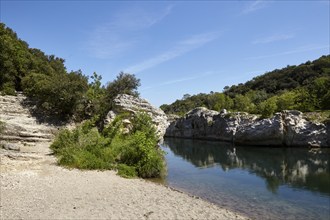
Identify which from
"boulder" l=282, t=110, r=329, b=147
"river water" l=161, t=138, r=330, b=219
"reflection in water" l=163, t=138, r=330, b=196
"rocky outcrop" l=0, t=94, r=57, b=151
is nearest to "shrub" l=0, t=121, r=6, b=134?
"rocky outcrop" l=0, t=94, r=57, b=151

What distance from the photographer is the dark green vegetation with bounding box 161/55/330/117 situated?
7212 centimetres

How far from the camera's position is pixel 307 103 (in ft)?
237

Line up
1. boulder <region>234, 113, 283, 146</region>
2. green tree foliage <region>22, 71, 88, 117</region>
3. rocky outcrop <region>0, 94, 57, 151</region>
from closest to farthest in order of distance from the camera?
rocky outcrop <region>0, 94, 57, 151</region> < green tree foliage <region>22, 71, 88, 117</region> < boulder <region>234, 113, 283, 146</region>

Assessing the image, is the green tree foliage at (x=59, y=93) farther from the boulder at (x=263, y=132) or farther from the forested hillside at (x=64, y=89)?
the boulder at (x=263, y=132)

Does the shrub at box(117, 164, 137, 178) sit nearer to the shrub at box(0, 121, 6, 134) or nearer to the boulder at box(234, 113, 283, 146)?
the shrub at box(0, 121, 6, 134)

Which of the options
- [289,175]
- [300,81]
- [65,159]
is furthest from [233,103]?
[65,159]

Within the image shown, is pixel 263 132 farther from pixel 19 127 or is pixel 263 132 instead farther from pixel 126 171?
pixel 19 127

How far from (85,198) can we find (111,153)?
11.0 m

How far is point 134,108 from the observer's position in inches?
1453

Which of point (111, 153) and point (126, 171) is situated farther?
point (111, 153)

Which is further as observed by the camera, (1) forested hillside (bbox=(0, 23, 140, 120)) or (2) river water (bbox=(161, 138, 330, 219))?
(1) forested hillside (bbox=(0, 23, 140, 120))

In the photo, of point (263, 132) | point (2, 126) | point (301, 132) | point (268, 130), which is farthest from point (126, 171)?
point (301, 132)

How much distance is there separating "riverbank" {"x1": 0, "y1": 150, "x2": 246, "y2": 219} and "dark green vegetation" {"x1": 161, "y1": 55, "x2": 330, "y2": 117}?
51.5 metres

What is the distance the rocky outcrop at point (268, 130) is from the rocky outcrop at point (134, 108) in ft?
92.8
